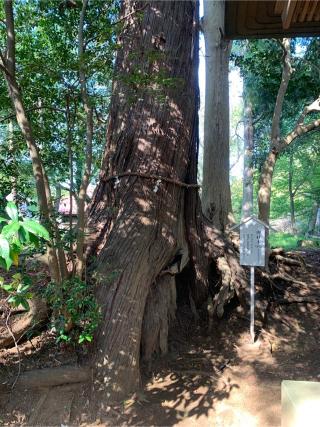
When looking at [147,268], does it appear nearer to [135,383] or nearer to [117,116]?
[135,383]

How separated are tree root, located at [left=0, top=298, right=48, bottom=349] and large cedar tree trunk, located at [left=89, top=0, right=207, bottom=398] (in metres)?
0.61

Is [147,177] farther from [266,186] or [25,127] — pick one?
[266,186]

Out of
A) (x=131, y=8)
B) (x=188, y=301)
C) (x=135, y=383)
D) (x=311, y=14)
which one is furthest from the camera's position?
(x=188, y=301)

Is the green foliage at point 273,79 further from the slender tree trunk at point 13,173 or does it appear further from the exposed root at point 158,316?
the slender tree trunk at point 13,173

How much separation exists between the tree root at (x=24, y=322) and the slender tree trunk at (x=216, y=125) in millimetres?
3397

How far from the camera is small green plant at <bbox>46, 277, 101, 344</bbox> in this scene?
3.28 meters

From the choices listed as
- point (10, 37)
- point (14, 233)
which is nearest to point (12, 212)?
point (14, 233)

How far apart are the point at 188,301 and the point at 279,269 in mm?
2026

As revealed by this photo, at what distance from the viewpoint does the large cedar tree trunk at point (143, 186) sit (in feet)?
12.6

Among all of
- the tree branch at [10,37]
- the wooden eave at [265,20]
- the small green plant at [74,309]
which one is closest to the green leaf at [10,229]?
the small green plant at [74,309]

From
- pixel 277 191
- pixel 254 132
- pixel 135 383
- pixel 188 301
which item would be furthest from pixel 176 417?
pixel 277 191

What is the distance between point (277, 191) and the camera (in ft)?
77.3

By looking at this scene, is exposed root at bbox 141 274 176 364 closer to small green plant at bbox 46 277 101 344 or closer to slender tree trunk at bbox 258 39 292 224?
small green plant at bbox 46 277 101 344

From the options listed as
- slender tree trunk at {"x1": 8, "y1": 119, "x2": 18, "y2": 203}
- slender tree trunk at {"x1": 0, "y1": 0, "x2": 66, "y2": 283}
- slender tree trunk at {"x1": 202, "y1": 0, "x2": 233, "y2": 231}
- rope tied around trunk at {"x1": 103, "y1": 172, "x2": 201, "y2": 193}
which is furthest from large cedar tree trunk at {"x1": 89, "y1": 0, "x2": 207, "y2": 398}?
slender tree trunk at {"x1": 202, "y1": 0, "x2": 233, "y2": 231}
